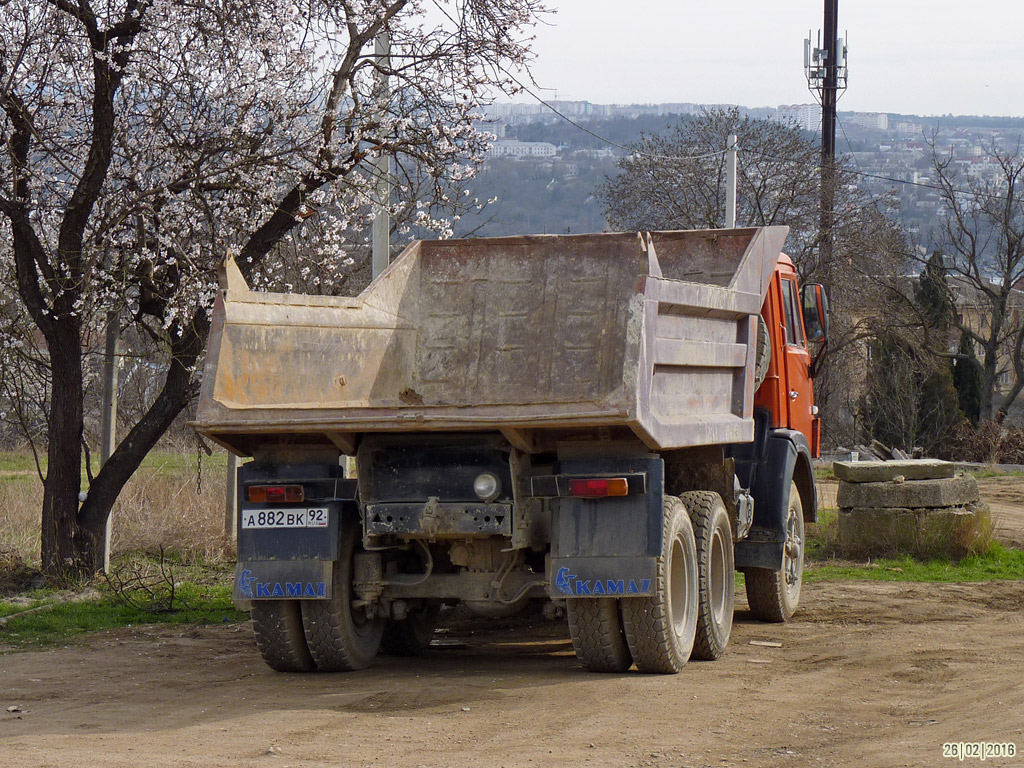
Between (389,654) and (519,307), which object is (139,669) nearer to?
(389,654)

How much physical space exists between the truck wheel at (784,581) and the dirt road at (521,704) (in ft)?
1.13

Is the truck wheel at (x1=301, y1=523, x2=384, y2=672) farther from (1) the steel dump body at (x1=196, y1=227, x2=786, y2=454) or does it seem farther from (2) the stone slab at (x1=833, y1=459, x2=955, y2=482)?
(2) the stone slab at (x1=833, y1=459, x2=955, y2=482)

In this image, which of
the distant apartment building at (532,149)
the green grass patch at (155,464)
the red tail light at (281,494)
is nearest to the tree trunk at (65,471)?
the green grass patch at (155,464)

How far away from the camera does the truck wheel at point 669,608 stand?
6969 mm

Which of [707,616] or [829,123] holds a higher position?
[829,123]

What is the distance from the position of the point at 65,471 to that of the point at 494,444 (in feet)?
18.3

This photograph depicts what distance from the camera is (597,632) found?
7.07m

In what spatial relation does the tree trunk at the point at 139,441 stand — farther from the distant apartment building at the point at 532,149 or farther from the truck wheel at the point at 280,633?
the distant apartment building at the point at 532,149

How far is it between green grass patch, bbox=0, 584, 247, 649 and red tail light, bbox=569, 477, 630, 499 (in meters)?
4.09

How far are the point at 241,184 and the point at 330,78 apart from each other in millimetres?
1470

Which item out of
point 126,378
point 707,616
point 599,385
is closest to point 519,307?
point 599,385

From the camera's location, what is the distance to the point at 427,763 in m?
5.28

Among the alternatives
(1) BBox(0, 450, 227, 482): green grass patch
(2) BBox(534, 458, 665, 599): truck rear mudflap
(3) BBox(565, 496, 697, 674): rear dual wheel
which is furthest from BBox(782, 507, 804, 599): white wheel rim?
(1) BBox(0, 450, 227, 482): green grass patch
